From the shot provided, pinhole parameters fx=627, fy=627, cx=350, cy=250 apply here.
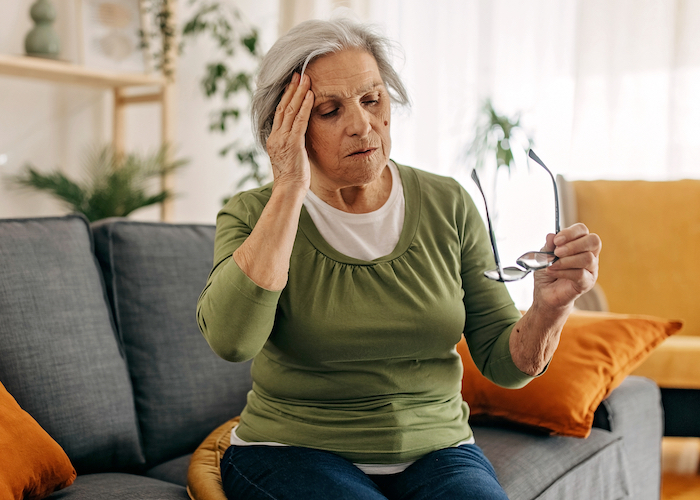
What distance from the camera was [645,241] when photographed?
8.27ft

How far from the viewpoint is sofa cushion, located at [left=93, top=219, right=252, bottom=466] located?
1.37 metres

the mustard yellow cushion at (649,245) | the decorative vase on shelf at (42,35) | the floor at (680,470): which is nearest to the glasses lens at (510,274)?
the floor at (680,470)

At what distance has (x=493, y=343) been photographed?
3.73 feet

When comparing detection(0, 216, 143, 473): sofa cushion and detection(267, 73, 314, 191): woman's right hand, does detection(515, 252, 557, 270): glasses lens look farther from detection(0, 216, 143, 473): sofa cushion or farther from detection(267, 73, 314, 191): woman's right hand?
detection(0, 216, 143, 473): sofa cushion

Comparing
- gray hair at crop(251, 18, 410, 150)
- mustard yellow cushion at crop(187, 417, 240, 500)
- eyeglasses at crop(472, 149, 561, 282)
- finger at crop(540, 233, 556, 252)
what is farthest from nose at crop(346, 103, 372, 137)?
mustard yellow cushion at crop(187, 417, 240, 500)

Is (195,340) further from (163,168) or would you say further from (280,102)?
(163,168)

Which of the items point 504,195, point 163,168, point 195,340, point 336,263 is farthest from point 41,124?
point 336,263

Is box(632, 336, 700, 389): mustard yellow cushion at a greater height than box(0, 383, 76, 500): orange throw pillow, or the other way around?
box(0, 383, 76, 500): orange throw pillow

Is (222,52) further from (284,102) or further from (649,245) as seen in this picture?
(284,102)

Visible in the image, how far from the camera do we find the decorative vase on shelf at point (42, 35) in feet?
8.88

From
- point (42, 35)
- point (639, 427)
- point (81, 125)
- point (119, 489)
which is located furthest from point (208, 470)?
point (81, 125)

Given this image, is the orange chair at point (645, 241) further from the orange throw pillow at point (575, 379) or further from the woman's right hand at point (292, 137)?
the woman's right hand at point (292, 137)

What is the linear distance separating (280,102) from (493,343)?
0.57 meters

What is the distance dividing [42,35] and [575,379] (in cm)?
257
